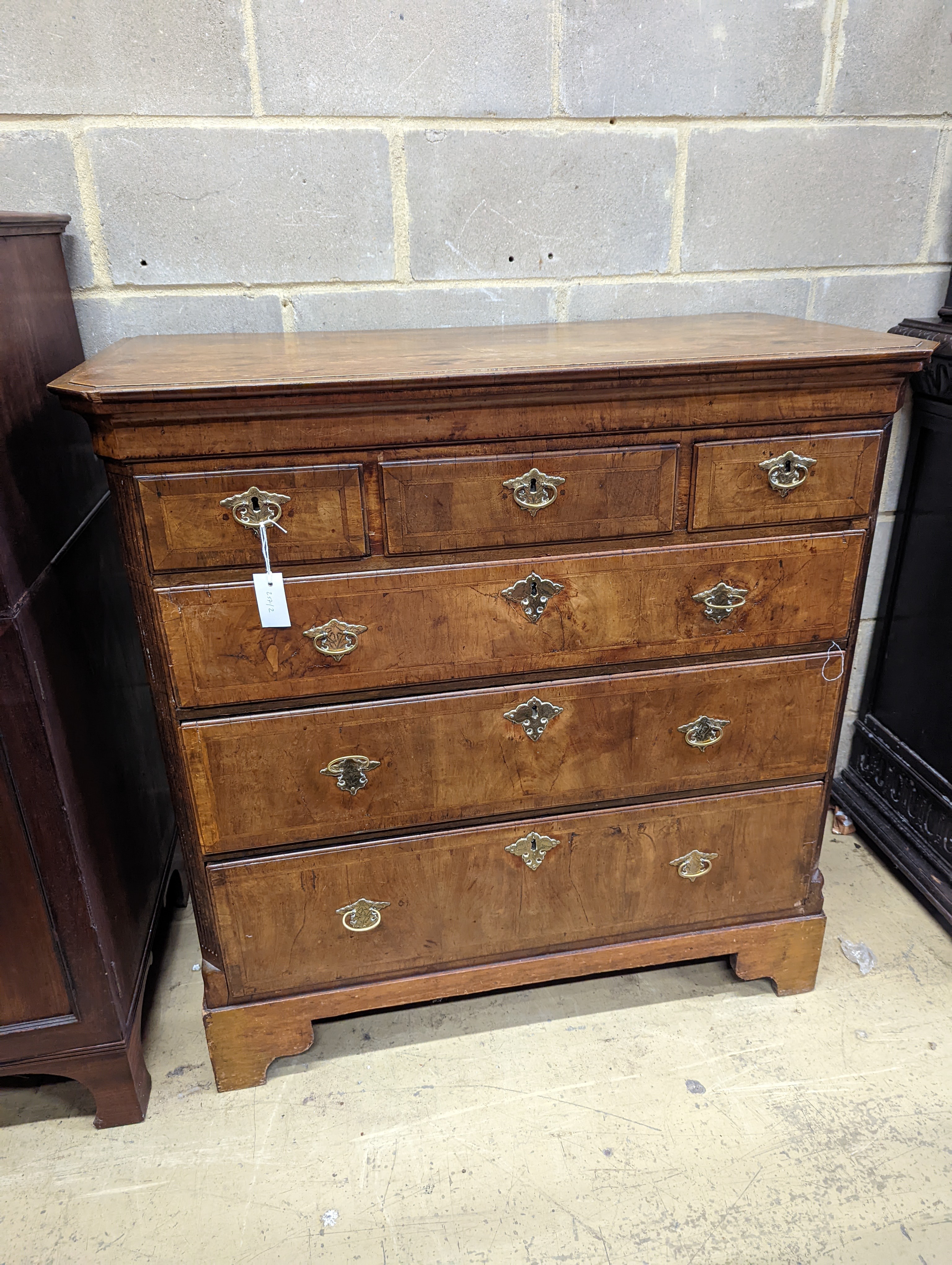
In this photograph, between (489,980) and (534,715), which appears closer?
(534,715)

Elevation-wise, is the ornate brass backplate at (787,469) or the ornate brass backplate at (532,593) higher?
the ornate brass backplate at (787,469)

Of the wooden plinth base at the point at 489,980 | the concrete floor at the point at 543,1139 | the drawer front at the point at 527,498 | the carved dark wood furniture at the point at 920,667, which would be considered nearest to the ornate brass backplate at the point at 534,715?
the drawer front at the point at 527,498

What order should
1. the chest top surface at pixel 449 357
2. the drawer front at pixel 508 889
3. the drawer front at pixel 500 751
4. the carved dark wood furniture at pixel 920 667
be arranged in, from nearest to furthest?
the chest top surface at pixel 449 357, the drawer front at pixel 500 751, the drawer front at pixel 508 889, the carved dark wood furniture at pixel 920 667

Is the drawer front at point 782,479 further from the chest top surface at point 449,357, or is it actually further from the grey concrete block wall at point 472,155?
the grey concrete block wall at point 472,155

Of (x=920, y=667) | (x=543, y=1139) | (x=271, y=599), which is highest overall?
(x=271, y=599)

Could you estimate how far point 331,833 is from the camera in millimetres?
1480

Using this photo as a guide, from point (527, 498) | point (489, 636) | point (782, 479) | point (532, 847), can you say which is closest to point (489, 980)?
point (532, 847)

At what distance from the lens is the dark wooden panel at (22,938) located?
133 cm

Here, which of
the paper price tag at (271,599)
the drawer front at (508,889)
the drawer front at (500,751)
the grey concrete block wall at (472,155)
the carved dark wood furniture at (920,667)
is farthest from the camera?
the carved dark wood furniture at (920,667)

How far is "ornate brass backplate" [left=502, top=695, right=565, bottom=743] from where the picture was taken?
4.77 feet

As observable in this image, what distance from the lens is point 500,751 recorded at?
58.3 inches

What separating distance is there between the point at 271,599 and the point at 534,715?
0.49 m

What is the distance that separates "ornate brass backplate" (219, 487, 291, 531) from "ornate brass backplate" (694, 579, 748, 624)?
2.32ft

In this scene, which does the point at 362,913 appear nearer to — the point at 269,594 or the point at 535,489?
the point at 269,594
